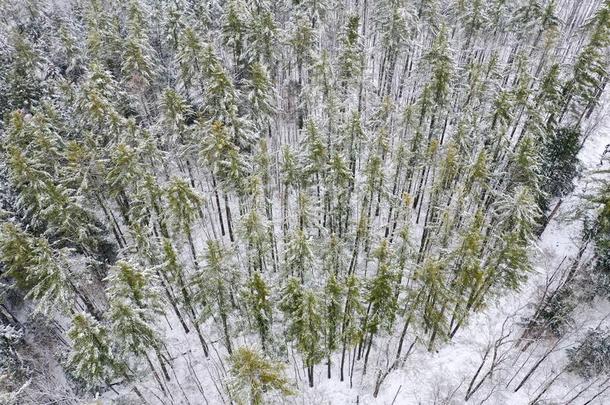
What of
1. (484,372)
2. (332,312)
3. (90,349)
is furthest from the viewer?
(484,372)

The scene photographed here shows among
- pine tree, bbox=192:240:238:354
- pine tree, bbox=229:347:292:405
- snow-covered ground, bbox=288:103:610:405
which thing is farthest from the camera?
snow-covered ground, bbox=288:103:610:405

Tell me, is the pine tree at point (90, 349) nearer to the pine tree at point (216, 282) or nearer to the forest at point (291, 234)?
the forest at point (291, 234)

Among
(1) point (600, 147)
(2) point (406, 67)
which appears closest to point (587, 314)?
(1) point (600, 147)

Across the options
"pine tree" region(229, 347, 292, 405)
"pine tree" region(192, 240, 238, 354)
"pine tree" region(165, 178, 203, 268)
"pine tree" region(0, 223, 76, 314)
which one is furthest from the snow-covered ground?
"pine tree" region(0, 223, 76, 314)

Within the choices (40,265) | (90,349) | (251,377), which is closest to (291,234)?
(251,377)

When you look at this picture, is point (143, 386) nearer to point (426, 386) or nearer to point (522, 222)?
point (426, 386)

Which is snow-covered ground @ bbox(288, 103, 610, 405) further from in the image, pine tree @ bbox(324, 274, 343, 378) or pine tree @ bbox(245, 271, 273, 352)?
pine tree @ bbox(245, 271, 273, 352)

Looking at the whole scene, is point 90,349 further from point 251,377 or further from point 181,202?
point 181,202

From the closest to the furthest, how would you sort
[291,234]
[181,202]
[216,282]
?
[216,282], [181,202], [291,234]
